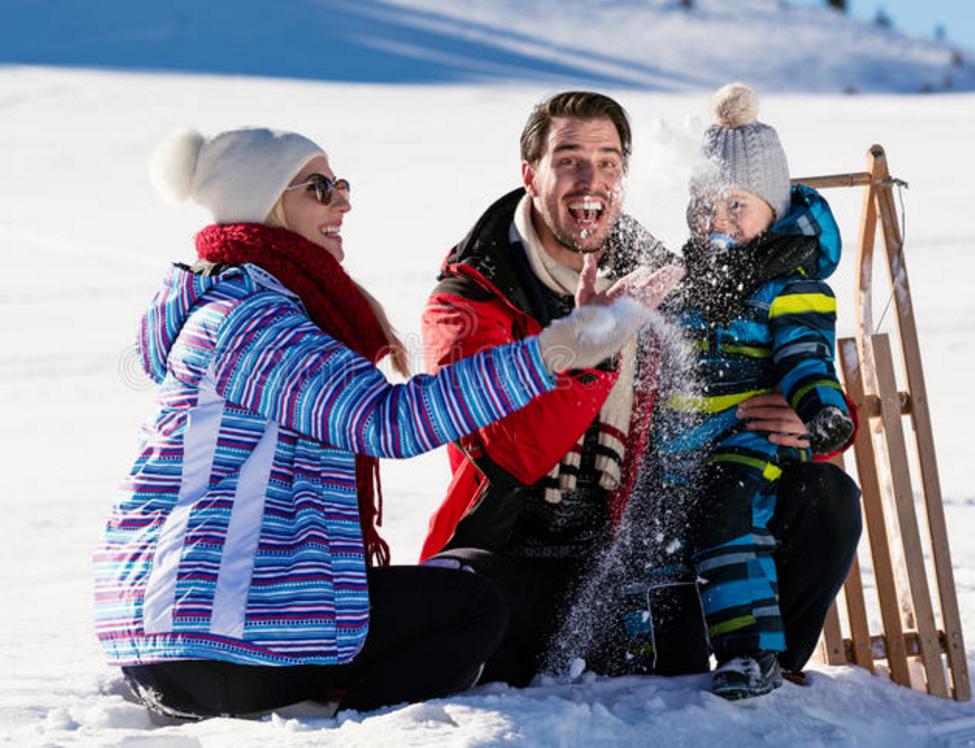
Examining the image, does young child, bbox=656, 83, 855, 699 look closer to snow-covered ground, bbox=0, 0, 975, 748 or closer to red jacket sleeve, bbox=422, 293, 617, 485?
snow-covered ground, bbox=0, 0, 975, 748

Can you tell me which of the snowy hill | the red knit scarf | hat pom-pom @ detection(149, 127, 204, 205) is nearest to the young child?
the red knit scarf

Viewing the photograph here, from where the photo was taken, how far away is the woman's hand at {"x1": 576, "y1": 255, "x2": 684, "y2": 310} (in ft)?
8.55

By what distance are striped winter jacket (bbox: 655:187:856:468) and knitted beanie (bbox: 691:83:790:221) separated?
10cm

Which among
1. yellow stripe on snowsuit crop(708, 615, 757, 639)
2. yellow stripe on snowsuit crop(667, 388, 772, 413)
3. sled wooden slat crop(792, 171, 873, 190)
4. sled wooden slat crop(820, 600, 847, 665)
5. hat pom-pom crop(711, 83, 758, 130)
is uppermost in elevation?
hat pom-pom crop(711, 83, 758, 130)

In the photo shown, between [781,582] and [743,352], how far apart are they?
2.00 feet

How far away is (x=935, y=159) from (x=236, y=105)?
16929mm

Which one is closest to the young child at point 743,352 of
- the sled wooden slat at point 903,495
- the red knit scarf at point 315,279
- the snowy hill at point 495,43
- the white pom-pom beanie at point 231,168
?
the sled wooden slat at point 903,495

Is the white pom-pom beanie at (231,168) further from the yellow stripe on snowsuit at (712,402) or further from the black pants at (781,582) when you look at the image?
the yellow stripe on snowsuit at (712,402)

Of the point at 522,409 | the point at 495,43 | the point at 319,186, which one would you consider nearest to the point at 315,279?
the point at 319,186

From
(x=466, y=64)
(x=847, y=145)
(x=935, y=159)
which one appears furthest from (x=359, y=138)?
(x=466, y=64)

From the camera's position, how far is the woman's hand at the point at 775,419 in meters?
3.12

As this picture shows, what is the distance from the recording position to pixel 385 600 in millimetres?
2863

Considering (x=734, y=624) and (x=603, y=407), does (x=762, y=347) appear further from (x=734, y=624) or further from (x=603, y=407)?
(x=734, y=624)

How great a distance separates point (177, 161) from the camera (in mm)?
2842
